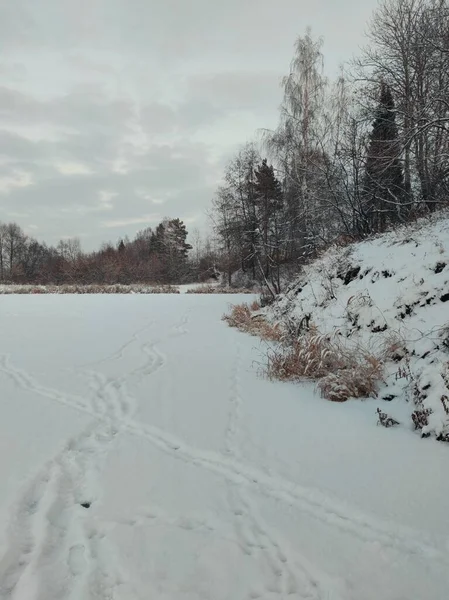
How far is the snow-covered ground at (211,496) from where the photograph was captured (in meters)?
1.54

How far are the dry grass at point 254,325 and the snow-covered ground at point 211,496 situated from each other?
240 centimetres

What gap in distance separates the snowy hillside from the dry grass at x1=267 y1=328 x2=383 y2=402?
0.15m

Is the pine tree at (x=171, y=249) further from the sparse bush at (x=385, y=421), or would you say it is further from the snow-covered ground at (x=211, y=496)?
the sparse bush at (x=385, y=421)

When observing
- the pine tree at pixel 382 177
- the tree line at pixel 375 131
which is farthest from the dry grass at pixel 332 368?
the pine tree at pixel 382 177

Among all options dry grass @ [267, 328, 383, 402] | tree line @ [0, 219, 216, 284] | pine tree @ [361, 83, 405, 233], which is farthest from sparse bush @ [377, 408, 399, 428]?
tree line @ [0, 219, 216, 284]

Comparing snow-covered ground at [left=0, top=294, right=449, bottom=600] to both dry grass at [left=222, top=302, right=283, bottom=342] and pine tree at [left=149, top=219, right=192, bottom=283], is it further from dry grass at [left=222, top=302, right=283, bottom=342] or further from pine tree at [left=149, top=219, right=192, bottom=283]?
pine tree at [left=149, top=219, right=192, bottom=283]

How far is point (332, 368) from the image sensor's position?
4.20 metres

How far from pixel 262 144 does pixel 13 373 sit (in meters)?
15.7

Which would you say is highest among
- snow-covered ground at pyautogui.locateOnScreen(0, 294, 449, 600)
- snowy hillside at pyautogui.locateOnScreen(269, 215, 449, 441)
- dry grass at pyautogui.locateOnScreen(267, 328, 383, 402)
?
snowy hillside at pyautogui.locateOnScreen(269, 215, 449, 441)

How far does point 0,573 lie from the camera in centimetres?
154

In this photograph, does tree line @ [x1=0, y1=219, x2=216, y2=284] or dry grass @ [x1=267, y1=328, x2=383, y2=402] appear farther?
tree line @ [x1=0, y1=219, x2=216, y2=284]

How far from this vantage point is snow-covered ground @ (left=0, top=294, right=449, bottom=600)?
1.54 metres

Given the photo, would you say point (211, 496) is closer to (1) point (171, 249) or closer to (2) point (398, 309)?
(2) point (398, 309)

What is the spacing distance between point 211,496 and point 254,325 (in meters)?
5.99
